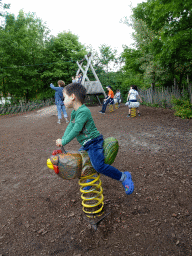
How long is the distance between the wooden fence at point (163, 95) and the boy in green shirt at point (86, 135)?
952 cm

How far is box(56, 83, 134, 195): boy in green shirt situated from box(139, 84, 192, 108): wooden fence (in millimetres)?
9518

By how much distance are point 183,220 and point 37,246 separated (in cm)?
189

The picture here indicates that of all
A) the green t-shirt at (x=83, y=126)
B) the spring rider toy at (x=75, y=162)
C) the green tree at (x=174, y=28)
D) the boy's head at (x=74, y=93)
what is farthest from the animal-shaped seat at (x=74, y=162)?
the green tree at (x=174, y=28)

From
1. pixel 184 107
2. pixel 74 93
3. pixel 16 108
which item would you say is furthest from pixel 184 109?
pixel 16 108

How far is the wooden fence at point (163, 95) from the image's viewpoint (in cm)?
1081

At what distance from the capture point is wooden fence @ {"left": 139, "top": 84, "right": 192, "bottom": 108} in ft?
35.5

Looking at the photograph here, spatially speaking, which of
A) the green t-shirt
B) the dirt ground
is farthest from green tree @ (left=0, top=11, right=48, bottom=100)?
the green t-shirt

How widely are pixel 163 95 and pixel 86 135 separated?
11.9m

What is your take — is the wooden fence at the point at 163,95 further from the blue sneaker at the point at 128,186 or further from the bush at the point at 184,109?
the blue sneaker at the point at 128,186

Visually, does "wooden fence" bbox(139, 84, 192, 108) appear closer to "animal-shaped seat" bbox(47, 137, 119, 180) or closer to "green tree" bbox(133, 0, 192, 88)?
"green tree" bbox(133, 0, 192, 88)

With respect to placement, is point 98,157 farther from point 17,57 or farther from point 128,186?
point 17,57

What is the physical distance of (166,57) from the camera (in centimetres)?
883

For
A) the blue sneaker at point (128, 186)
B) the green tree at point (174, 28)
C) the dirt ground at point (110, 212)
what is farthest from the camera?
the green tree at point (174, 28)

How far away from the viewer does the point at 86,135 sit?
85.3 inches
